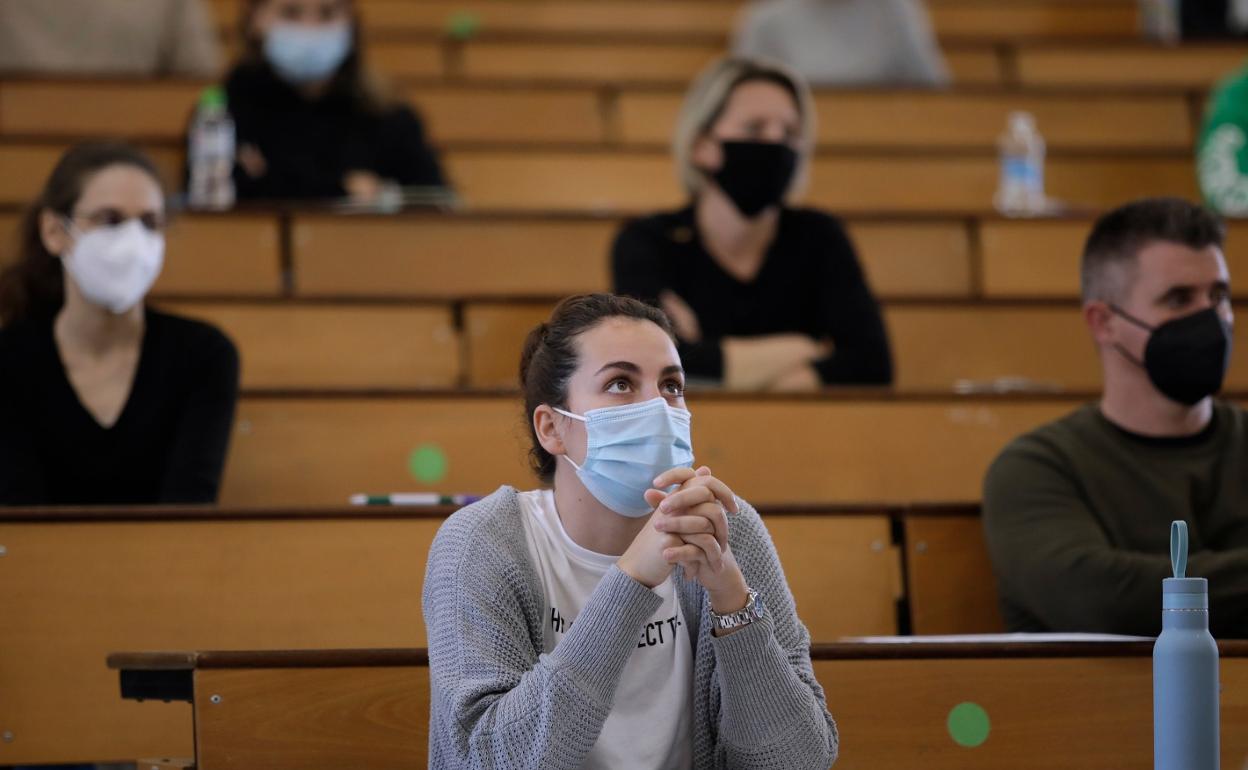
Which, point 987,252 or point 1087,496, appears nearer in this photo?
point 1087,496

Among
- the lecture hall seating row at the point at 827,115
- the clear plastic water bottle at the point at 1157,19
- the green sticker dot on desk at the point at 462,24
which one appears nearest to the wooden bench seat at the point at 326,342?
the lecture hall seating row at the point at 827,115

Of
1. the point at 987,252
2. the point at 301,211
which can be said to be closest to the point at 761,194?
the point at 987,252

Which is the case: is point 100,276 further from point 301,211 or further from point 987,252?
point 987,252

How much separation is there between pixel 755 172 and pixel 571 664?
→ 69.3 inches

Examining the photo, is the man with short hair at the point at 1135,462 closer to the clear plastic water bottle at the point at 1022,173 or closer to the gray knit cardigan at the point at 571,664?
the gray knit cardigan at the point at 571,664

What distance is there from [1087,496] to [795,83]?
1267 millimetres

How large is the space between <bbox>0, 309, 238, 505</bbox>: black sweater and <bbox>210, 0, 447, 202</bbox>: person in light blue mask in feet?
4.55

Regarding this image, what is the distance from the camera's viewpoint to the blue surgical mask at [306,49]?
4062mm

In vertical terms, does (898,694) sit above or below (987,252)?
below

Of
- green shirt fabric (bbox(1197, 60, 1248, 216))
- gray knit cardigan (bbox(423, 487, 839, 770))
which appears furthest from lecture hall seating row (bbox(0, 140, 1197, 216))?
gray knit cardigan (bbox(423, 487, 839, 770))

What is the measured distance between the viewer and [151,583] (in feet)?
7.64

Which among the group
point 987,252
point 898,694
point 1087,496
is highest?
point 987,252

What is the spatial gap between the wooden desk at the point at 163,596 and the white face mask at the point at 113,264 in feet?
1.85

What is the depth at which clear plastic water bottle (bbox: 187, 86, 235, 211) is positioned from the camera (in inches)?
159
